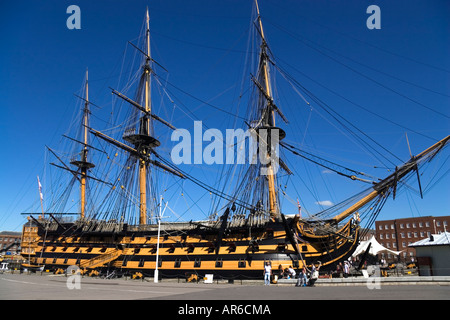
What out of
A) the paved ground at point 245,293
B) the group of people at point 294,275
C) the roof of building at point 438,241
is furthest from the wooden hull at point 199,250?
the roof of building at point 438,241

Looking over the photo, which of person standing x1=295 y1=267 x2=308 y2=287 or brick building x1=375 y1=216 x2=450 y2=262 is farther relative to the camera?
brick building x1=375 y1=216 x2=450 y2=262

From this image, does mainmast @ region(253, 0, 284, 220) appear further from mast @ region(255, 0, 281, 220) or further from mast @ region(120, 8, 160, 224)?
mast @ region(120, 8, 160, 224)

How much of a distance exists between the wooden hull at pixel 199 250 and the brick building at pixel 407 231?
5332 centimetres

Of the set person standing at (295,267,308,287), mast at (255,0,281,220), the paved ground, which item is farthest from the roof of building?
mast at (255,0,281,220)

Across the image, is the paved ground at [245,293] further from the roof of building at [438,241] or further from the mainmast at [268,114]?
the mainmast at [268,114]

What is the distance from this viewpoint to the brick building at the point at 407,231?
68.8m

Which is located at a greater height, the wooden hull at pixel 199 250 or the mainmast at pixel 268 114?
the mainmast at pixel 268 114

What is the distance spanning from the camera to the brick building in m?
68.8

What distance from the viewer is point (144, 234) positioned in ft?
107

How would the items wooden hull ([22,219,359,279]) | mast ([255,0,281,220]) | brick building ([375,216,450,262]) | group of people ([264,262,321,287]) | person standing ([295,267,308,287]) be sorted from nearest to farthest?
1. group of people ([264,262,321,287])
2. person standing ([295,267,308,287])
3. wooden hull ([22,219,359,279])
4. mast ([255,0,281,220])
5. brick building ([375,216,450,262])

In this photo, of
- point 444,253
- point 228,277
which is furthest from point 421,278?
point 228,277

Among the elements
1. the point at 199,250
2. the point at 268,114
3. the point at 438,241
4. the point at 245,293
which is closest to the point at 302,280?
the point at 245,293

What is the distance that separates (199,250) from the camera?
90.8 feet

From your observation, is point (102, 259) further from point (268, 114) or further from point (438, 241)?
point (438, 241)
